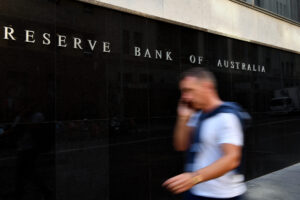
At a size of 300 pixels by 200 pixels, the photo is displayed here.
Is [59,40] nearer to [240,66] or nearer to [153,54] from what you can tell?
[153,54]

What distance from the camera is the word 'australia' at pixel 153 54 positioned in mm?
6137

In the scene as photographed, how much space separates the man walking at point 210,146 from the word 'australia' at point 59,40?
3.03 meters

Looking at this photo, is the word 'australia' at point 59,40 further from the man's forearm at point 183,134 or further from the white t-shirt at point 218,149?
the white t-shirt at point 218,149

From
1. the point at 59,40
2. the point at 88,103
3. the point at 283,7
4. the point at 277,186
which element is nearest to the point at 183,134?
the point at 88,103

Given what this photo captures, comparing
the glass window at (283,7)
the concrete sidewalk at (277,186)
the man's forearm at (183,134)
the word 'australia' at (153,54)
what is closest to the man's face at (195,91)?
the man's forearm at (183,134)

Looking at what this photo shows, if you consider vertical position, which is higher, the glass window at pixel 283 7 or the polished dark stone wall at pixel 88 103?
the glass window at pixel 283 7

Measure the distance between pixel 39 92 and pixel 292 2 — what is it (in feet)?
30.2

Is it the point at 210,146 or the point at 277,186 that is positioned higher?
the point at 210,146

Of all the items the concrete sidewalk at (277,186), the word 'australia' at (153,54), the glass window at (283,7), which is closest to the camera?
the word 'australia' at (153,54)

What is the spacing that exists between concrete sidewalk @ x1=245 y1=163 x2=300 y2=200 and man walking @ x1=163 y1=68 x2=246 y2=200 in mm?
4739

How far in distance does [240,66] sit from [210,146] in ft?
21.3

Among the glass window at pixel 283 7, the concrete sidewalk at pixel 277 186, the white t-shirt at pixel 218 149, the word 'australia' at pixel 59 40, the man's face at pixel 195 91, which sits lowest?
the concrete sidewalk at pixel 277 186

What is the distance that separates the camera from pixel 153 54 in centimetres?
642

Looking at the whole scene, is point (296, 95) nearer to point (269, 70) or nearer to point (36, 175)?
point (269, 70)
